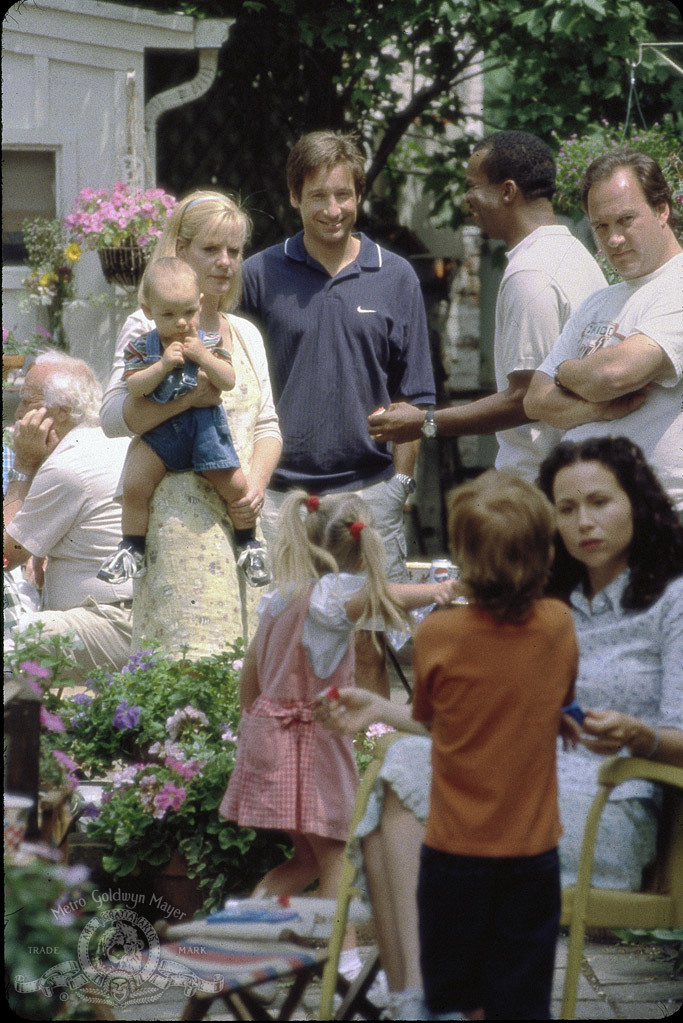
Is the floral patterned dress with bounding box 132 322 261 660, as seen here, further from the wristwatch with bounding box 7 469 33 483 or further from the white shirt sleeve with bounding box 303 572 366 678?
the wristwatch with bounding box 7 469 33 483

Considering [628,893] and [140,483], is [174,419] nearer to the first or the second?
[140,483]

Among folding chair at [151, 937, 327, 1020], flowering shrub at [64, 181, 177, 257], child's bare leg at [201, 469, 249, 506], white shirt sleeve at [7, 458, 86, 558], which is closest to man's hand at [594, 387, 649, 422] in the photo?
child's bare leg at [201, 469, 249, 506]

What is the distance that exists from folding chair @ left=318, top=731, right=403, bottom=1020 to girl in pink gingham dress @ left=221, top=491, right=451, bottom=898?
40 cm

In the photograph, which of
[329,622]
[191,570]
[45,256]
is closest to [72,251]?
[45,256]

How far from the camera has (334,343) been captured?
12.9ft

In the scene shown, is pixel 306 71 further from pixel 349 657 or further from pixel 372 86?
pixel 349 657

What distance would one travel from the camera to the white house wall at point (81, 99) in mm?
5738

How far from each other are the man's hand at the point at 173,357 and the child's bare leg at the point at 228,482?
30 cm

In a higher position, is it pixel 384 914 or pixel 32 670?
pixel 32 670

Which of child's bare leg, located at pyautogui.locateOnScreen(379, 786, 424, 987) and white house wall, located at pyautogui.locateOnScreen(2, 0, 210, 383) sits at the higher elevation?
white house wall, located at pyautogui.locateOnScreen(2, 0, 210, 383)

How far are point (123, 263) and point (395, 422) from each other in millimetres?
2695

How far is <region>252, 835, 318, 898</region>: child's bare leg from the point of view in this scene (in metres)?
3.00

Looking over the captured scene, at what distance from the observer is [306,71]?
7.16m

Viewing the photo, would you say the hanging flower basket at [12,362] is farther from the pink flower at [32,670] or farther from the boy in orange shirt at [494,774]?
the boy in orange shirt at [494,774]
